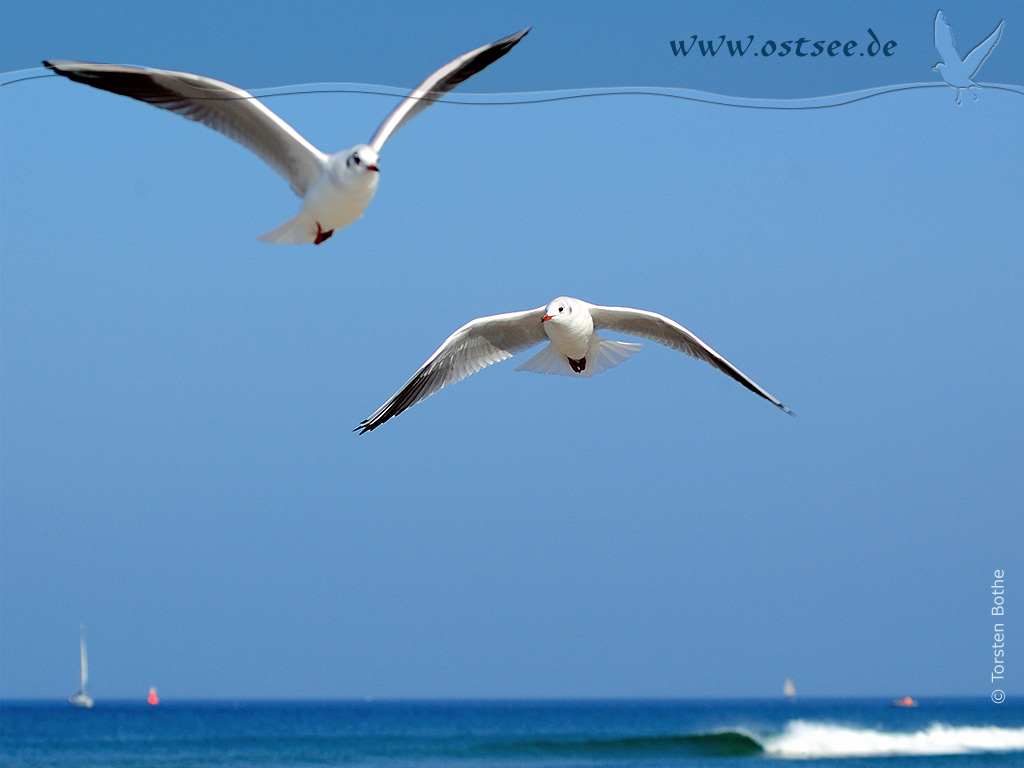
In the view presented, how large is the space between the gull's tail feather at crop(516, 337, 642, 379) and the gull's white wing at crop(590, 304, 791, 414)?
3.4 inches

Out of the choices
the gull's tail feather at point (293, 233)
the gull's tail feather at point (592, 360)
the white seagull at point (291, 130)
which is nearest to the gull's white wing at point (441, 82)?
the white seagull at point (291, 130)

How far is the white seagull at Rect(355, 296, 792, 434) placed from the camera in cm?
621

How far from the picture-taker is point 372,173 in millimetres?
5551

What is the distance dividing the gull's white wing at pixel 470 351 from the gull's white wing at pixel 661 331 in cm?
31

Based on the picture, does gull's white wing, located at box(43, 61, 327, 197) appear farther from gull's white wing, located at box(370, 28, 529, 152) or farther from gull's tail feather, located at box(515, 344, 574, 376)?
gull's tail feather, located at box(515, 344, 574, 376)

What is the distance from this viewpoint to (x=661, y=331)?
6.57 meters

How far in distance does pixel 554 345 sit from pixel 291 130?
154cm

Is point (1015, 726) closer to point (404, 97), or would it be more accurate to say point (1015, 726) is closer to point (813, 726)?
point (813, 726)

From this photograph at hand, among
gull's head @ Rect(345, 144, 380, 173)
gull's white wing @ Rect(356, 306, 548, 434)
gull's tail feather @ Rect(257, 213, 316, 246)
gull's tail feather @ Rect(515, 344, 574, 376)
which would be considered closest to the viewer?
gull's head @ Rect(345, 144, 380, 173)

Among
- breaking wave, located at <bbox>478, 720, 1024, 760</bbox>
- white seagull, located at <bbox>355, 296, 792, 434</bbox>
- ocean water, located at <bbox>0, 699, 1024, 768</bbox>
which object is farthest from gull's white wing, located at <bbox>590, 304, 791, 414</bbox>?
breaking wave, located at <bbox>478, 720, 1024, 760</bbox>

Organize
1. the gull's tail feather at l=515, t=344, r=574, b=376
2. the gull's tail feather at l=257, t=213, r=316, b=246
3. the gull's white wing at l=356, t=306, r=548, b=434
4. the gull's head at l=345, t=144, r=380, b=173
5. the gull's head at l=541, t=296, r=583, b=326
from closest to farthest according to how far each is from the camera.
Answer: the gull's head at l=345, t=144, r=380, b=173 < the gull's tail feather at l=257, t=213, r=316, b=246 < the gull's head at l=541, t=296, r=583, b=326 < the gull's white wing at l=356, t=306, r=548, b=434 < the gull's tail feather at l=515, t=344, r=574, b=376

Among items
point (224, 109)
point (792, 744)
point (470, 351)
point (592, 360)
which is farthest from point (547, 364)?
point (792, 744)

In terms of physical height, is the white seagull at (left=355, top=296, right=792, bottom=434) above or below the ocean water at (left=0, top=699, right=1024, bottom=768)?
above

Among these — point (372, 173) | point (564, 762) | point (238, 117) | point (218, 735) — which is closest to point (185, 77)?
point (238, 117)
